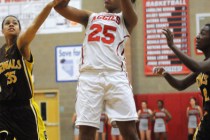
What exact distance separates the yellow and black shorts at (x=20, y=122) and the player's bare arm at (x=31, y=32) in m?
0.49

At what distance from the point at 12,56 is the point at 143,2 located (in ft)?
35.2

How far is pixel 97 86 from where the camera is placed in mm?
4031

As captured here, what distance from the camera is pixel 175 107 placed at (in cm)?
1432

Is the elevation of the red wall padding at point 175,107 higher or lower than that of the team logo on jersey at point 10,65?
lower

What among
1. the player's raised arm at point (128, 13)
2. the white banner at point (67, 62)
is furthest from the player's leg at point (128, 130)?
the white banner at point (67, 62)

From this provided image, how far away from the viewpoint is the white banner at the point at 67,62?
14.8 m

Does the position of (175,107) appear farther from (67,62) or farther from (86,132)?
(86,132)

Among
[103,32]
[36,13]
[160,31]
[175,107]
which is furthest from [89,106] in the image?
[36,13]

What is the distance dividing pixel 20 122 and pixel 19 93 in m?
0.28

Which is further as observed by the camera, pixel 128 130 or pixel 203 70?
pixel 128 130

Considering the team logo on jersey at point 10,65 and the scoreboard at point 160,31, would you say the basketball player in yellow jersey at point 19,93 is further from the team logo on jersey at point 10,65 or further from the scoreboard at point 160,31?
the scoreboard at point 160,31

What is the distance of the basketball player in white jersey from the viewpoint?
4.01 m

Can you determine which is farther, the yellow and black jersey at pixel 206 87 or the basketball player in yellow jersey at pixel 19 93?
the yellow and black jersey at pixel 206 87

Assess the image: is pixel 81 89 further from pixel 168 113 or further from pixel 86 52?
pixel 168 113
